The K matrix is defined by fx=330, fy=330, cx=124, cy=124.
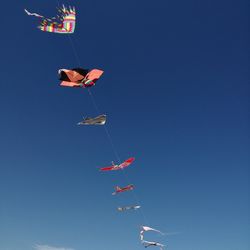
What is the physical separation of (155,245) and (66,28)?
28.5 metres

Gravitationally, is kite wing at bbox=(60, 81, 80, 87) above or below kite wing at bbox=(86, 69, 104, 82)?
below

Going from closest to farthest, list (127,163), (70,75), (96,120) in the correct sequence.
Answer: (70,75), (96,120), (127,163)

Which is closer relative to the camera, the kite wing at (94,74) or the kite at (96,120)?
the kite wing at (94,74)

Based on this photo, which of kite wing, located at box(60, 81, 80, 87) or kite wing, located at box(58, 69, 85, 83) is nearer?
kite wing, located at box(58, 69, 85, 83)

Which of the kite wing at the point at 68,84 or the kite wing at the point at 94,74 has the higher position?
the kite wing at the point at 94,74

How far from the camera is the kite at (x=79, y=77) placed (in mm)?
30391

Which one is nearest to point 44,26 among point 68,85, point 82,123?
point 68,85

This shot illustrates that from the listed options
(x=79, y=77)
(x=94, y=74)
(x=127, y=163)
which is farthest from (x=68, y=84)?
(x=127, y=163)

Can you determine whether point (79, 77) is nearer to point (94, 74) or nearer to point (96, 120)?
point (94, 74)

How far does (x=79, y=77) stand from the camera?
30.9 metres

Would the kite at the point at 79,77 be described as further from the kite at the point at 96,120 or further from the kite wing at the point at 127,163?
the kite wing at the point at 127,163

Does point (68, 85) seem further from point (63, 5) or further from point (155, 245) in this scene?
point (155, 245)

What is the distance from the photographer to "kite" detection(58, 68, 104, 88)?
3039 cm

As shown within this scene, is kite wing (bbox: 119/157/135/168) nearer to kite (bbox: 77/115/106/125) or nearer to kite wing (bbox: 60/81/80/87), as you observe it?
kite (bbox: 77/115/106/125)
